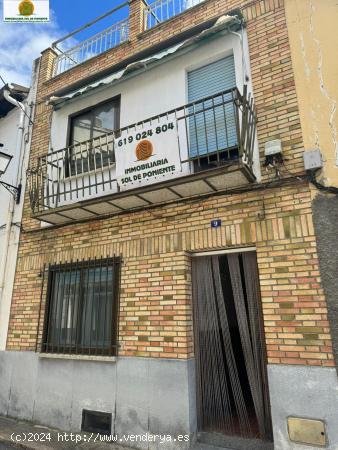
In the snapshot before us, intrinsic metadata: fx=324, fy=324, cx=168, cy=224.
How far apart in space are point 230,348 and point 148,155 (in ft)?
10.1

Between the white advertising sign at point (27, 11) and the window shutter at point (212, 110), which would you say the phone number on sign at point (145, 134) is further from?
the white advertising sign at point (27, 11)

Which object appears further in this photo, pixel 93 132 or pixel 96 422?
pixel 93 132

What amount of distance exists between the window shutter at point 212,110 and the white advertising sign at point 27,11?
346 centimetres

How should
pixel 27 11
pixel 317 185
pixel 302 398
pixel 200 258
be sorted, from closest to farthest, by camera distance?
pixel 302 398
pixel 317 185
pixel 200 258
pixel 27 11

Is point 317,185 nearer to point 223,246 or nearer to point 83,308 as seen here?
point 223,246

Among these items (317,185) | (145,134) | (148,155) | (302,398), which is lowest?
(302,398)

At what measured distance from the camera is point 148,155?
4.95 metres

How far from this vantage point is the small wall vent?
480 centimetres

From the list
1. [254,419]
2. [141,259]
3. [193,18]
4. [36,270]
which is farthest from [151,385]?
[193,18]

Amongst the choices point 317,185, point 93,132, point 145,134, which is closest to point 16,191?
point 93,132

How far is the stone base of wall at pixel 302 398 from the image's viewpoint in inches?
136

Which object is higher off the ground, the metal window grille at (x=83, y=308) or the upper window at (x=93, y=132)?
the upper window at (x=93, y=132)

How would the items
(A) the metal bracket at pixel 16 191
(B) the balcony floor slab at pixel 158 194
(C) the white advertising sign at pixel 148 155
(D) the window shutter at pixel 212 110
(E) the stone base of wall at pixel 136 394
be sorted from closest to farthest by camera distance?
(E) the stone base of wall at pixel 136 394 → (B) the balcony floor slab at pixel 158 194 → (C) the white advertising sign at pixel 148 155 → (D) the window shutter at pixel 212 110 → (A) the metal bracket at pixel 16 191

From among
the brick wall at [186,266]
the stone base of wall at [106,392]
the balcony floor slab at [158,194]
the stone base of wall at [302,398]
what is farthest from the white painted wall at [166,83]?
the stone base of wall at [302,398]
